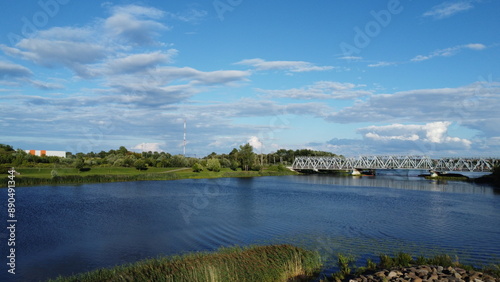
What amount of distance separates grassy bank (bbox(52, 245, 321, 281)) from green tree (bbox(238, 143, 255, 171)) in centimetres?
10932

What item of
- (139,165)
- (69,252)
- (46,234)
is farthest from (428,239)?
(139,165)

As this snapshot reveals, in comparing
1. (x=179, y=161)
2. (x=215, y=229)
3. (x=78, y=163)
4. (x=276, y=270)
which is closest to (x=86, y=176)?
(x=78, y=163)

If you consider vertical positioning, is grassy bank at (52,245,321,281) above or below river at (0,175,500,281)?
above

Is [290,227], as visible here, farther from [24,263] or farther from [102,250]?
[24,263]

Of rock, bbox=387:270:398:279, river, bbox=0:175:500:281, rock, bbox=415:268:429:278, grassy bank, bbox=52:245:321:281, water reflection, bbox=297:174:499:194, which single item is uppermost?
rock, bbox=415:268:429:278

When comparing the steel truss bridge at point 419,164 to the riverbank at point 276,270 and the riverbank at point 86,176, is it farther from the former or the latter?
the riverbank at point 276,270

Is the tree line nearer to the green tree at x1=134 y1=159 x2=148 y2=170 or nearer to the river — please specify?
the green tree at x1=134 y1=159 x2=148 y2=170

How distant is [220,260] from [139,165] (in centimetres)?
8270

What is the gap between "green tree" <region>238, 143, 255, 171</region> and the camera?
128 m

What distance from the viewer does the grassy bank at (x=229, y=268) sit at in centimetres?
1380

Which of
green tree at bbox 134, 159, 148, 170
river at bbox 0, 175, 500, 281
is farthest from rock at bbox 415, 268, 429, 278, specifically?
green tree at bbox 134, 159, 148, 170

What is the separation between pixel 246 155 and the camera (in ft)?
421

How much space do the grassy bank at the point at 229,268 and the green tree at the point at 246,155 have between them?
359 feet

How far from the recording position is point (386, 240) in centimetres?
2511
